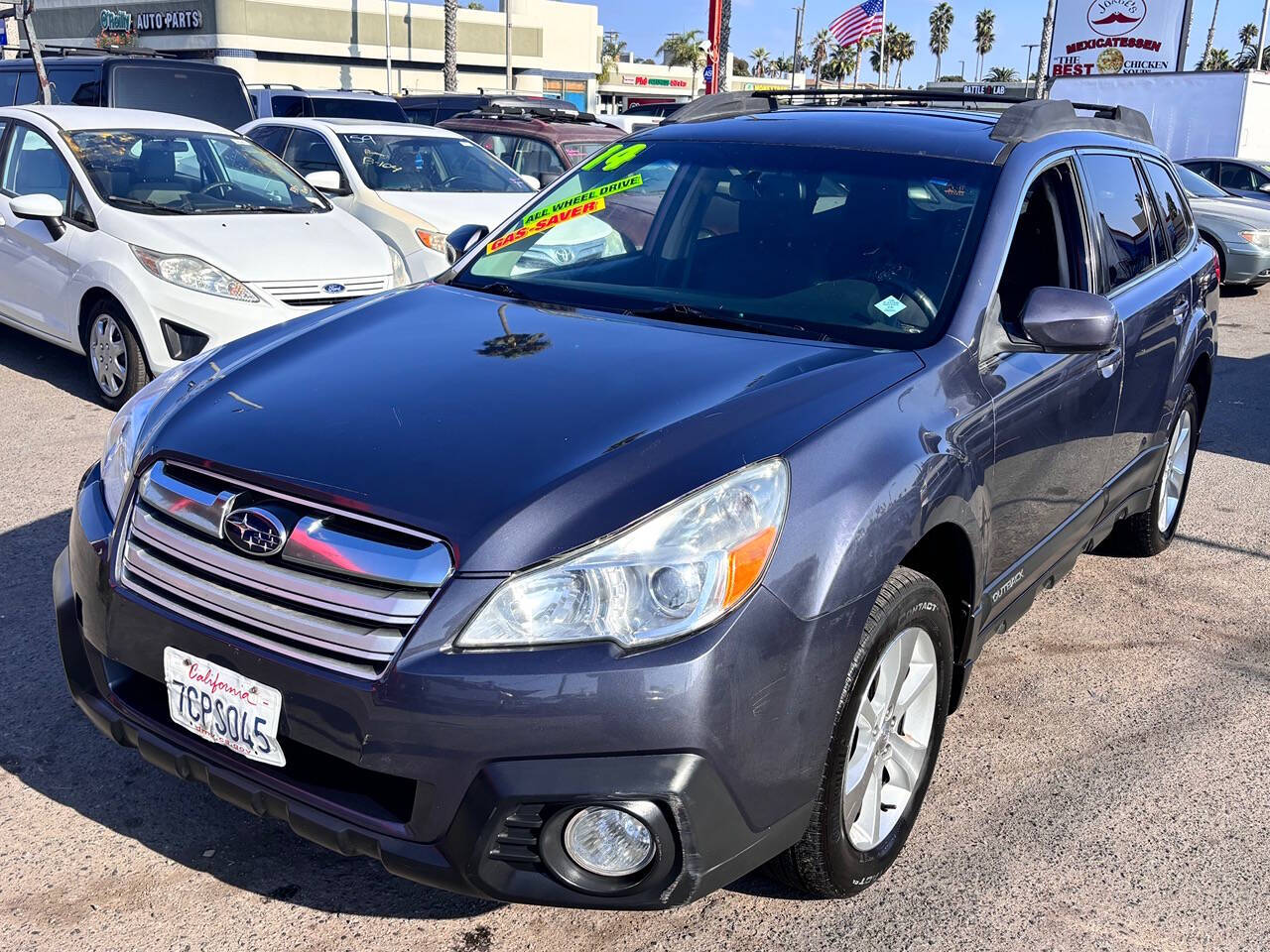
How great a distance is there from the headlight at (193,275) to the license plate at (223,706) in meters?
4.59

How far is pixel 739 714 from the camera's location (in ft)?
7.34

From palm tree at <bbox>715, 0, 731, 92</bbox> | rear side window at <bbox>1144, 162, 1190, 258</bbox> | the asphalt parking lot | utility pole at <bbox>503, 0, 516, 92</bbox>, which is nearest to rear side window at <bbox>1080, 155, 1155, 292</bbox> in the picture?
rear side window at <bbox>1144, 162, 1190, 258</bbox>

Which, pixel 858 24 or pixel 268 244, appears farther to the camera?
Answer: pixel 858 24

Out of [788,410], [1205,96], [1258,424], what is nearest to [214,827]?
[788,410]

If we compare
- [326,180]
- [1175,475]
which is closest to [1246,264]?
[1175,475]

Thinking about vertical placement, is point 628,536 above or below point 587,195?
below

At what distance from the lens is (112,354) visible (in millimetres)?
6809

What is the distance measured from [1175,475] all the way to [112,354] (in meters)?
5.58

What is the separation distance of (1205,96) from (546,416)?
23357 mm

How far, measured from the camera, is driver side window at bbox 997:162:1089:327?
347cm

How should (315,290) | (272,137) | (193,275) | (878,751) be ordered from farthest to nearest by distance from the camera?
(272,137)
(315,290)
(193,275)
(878,751)

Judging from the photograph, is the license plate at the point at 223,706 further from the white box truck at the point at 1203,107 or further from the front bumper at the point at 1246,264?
the white box truck at the point at 1203,107

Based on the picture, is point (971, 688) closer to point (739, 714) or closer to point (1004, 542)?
point (1004, 542)

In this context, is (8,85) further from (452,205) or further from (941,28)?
(941,28)
